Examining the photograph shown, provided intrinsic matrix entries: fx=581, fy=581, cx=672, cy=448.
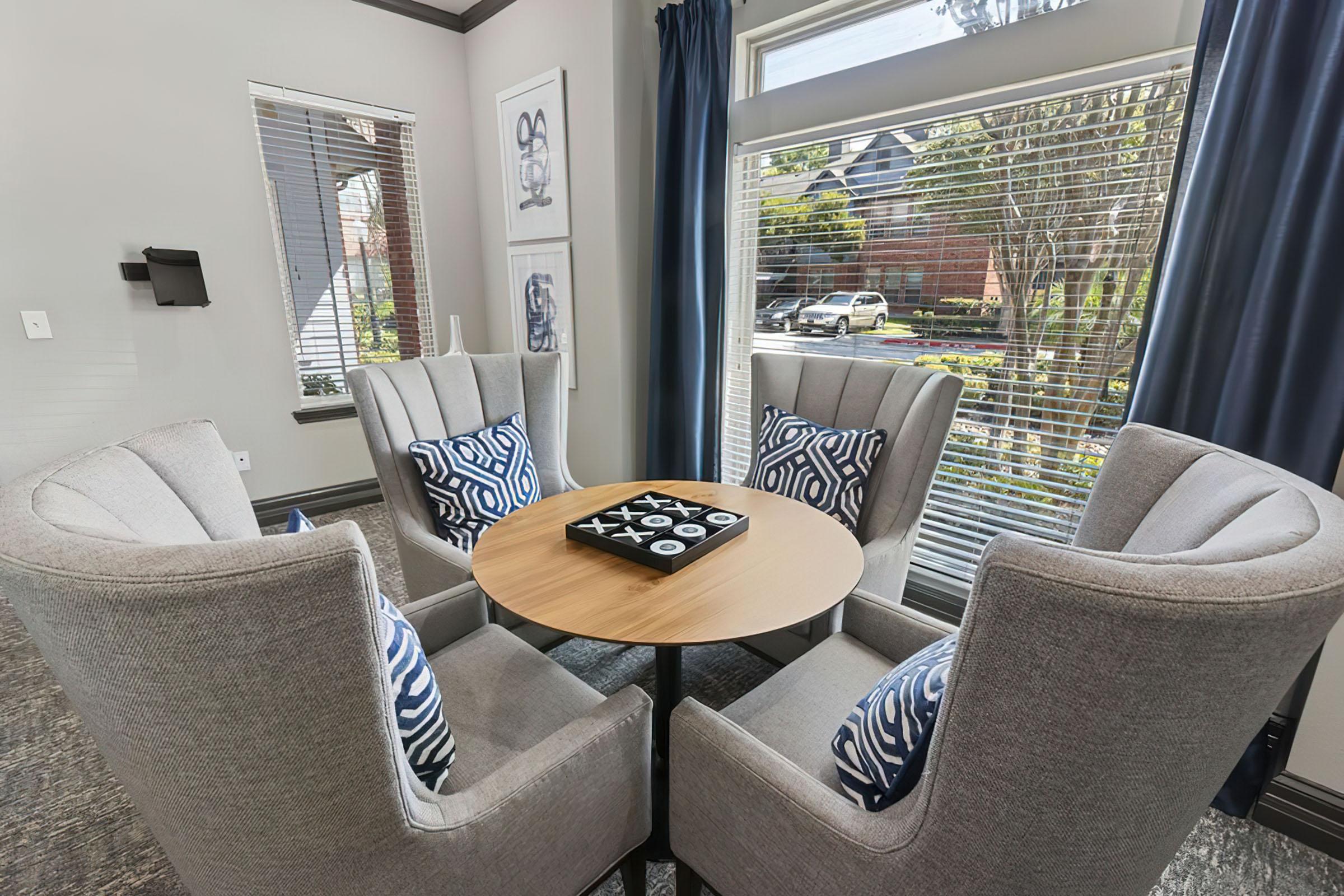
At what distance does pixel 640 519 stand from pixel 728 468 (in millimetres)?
1502

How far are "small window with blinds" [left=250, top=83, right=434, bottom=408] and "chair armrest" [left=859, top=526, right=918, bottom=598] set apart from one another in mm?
3131

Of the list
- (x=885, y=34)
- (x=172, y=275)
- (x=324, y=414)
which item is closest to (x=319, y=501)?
(x=324, y=414)

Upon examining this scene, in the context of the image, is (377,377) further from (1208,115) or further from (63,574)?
(1208,115)

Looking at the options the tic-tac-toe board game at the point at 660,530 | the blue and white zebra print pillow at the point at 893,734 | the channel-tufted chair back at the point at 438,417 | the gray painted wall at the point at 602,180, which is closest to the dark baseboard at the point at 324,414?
the gray painted wall at the point at 602,180

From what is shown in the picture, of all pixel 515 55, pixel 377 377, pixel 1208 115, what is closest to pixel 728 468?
pixel 377 377

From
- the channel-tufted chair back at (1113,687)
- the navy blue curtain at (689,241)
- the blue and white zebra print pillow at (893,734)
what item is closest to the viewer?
the channel-tufted chair back at (1113,687)

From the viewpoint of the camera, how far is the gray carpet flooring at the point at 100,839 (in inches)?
51.7

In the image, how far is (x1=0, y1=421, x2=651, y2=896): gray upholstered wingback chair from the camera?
57cm

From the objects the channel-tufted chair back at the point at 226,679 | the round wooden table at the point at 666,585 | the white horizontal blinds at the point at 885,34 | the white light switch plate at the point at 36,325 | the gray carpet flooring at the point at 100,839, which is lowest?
the gray carpet flooring at the point at 100,839

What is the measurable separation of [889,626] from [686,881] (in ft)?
2.25

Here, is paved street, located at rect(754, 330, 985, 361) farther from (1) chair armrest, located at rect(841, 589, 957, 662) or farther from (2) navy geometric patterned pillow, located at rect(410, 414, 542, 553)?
(2) navy geometric patterned pillow, located at rect(410, 414, 542, 553)

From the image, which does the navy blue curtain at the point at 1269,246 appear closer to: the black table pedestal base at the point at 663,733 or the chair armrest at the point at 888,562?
the chair armrest at the point at 888,562

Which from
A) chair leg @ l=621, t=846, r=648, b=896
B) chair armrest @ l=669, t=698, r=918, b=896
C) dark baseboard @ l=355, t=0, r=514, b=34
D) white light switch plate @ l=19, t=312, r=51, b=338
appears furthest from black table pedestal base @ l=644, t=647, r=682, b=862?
dark baseboard @ l=355, t=0, r=514, b=34

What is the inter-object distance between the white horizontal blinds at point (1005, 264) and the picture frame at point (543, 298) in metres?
1.21
